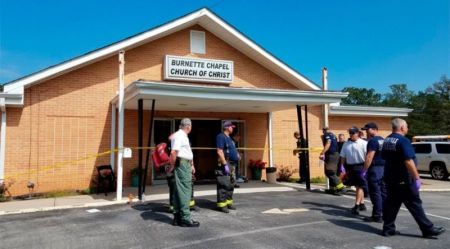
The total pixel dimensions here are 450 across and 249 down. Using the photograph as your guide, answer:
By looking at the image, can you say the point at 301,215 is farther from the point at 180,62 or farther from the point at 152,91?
the point at 180,62

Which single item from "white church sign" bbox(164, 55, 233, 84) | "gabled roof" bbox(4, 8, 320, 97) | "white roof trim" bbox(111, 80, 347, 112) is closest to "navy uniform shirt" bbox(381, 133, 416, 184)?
"white roof trim" bbox(111, 80, 347, 112)

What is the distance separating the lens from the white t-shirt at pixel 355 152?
8.55 m

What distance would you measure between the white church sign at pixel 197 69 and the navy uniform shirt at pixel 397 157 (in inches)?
319

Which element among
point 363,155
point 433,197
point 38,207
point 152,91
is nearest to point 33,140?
point 38,207

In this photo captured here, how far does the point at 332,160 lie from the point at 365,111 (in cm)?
638

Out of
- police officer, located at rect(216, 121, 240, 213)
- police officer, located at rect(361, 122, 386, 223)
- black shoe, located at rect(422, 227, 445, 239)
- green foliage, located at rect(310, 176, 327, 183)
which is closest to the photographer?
black shoe, located at rect(422, 227, 445, 239)

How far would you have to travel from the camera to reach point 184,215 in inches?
277

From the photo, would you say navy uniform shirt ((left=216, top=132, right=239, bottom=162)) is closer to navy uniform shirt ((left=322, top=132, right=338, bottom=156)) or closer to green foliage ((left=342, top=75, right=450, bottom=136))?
navy uniform shirt ((left=322, top=132, right=338, bottom=156))

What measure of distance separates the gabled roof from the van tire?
7863mm

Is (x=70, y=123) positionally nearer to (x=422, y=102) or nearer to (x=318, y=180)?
(x=318, y=180)

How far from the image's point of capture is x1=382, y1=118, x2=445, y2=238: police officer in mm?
6270

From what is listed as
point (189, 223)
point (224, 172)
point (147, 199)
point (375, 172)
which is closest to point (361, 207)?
point (375, 172)

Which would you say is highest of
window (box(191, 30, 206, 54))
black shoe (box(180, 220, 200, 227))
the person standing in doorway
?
window (box(191, 30, 206, 54))

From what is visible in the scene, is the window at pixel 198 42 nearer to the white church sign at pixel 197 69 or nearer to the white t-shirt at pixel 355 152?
the white church sign at pixel 197 69
